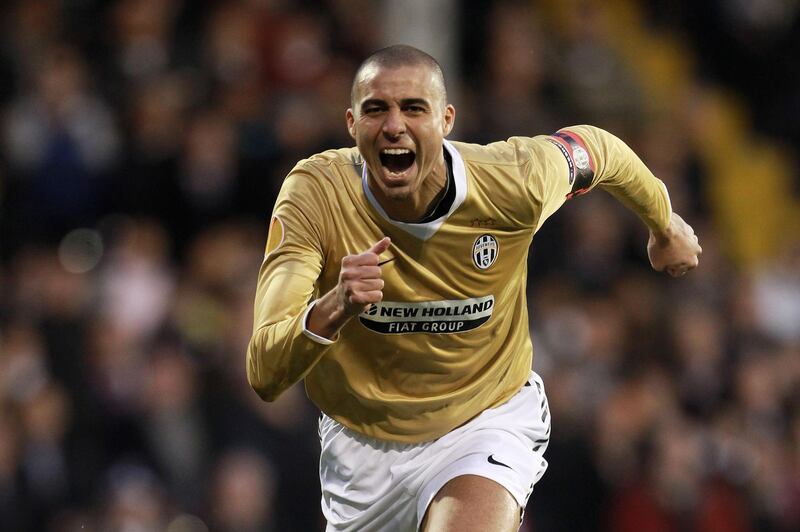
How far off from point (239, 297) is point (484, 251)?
160 inches

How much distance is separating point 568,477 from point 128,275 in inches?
114

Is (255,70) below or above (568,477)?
above

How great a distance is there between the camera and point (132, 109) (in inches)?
359

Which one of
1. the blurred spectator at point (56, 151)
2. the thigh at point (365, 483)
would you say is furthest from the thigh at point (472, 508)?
the blurred spectator at point (56, 151)

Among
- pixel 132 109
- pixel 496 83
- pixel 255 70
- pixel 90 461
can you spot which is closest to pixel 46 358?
pixel 90 461

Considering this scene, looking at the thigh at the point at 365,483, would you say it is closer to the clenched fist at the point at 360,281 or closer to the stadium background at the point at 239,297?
Answer: the clenched fist at the point at 360,281

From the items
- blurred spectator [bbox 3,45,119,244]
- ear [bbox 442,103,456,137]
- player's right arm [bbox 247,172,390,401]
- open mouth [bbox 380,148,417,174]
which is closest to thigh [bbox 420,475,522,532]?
player's right arm [bbox 247,172,390,401]

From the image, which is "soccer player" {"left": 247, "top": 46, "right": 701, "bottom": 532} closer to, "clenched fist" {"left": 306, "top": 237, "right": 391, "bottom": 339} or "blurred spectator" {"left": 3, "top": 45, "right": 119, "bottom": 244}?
"clenched fist" {"left": 306, "top": 237, "right": 391, "bottom": 339}

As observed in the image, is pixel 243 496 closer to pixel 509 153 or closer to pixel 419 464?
pixel 419 464

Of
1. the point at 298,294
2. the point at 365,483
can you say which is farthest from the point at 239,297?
the point at 298,294

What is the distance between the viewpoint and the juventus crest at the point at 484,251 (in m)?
4.85

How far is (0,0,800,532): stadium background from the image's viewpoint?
8.06 metres

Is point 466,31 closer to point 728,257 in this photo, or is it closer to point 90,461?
point 728,257

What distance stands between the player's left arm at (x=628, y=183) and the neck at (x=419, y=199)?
54cm
